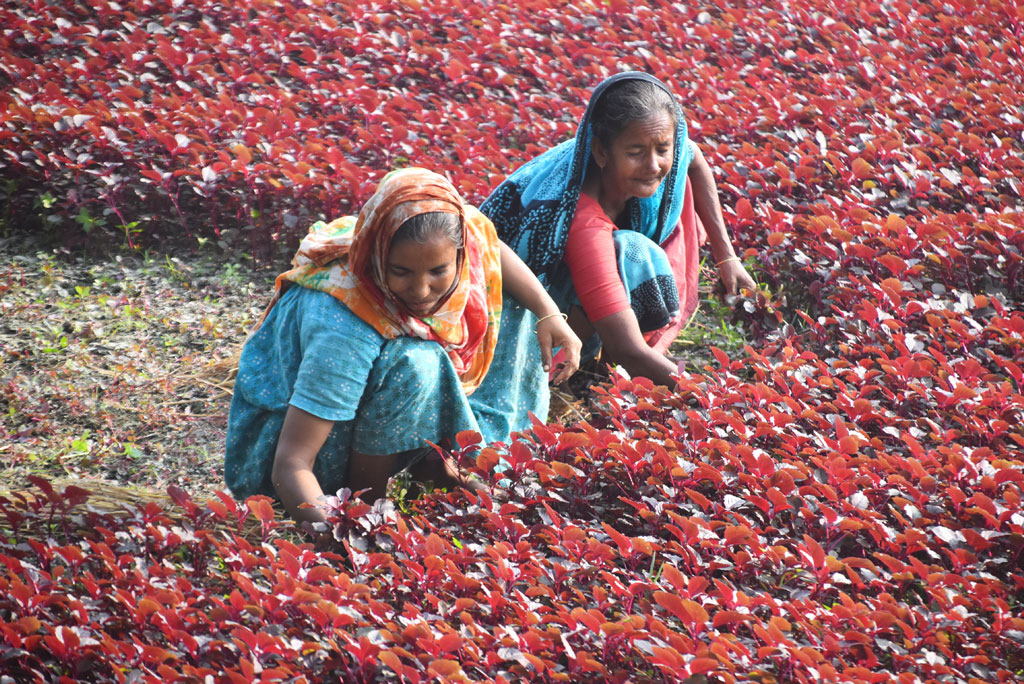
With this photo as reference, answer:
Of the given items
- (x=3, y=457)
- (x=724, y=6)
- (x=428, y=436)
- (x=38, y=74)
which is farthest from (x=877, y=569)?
(x=724, y=6)

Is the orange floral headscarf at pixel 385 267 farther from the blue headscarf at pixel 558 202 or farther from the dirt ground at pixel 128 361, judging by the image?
the dirt ground at pixel 128 361

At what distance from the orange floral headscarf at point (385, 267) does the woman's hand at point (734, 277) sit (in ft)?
3.50

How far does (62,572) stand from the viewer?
204cm

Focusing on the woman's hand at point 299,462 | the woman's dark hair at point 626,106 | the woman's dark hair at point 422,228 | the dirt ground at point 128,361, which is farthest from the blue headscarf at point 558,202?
the woman's hand at point 299,462

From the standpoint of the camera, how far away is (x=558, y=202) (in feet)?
10.4

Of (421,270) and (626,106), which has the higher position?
(626,106)

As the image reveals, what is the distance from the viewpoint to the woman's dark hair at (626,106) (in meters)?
3.04

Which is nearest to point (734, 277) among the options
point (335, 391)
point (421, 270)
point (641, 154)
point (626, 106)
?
point (641, 154)

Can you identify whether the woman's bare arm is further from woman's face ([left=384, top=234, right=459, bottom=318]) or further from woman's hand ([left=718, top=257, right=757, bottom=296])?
woman's hand ([left=718, top=257, right=757, bottom=296])

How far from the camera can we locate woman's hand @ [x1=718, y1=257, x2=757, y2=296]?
350cm

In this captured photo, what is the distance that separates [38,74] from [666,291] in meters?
3.27

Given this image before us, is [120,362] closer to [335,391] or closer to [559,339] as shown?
[335,391]

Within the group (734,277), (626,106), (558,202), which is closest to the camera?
(626,106)

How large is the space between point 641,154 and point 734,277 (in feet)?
2.29
